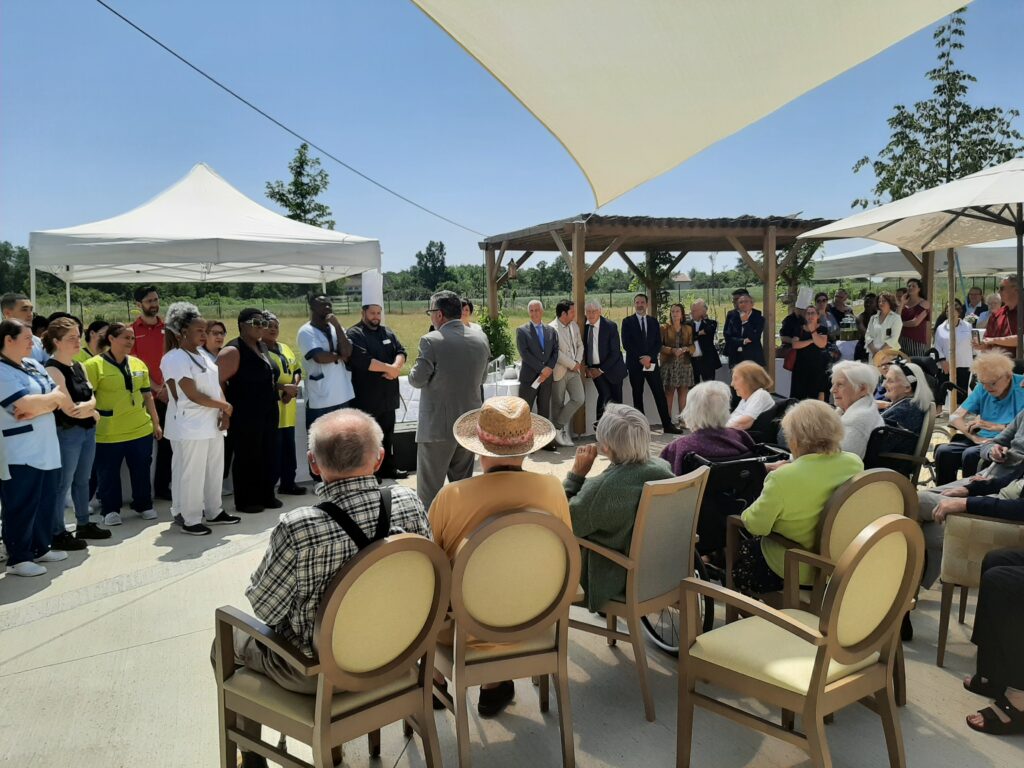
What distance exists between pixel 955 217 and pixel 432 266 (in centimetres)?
6243

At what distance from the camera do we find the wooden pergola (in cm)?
839

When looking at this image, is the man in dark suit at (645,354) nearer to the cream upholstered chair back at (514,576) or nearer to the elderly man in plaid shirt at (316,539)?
the cream upholstered chair back at (514,576)

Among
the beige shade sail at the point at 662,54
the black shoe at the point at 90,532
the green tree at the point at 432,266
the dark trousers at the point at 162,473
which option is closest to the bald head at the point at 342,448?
the beige shade sail at the point at 662,54

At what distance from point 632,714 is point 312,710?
3.91 feet

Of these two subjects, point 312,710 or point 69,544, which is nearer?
point 312,710

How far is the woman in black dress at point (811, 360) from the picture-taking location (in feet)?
28.2

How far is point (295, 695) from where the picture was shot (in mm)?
1756

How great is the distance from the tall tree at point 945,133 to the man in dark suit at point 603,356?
576 inches

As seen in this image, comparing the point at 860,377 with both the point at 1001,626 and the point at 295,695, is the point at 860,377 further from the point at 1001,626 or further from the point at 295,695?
the point at 295,695

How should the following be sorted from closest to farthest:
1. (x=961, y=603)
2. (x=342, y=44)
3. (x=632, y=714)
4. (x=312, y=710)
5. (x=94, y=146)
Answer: (x=312, y=710), (x=632, y=714), (x=961, y=603), (x=342, y=44), (x=94, y=146)

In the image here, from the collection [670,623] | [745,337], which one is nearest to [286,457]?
[670,623]

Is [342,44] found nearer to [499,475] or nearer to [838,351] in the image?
[838,351]

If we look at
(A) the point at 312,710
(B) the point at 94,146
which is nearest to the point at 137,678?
(A) the point at 312,710

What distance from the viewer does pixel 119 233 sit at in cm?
567
